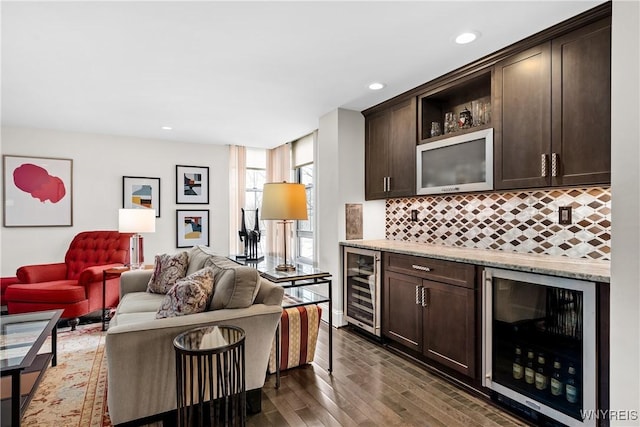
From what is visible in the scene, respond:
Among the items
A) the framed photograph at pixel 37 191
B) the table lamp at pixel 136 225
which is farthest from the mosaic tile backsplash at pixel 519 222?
the framed photograph at pixel 37 191

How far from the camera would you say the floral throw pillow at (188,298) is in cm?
202

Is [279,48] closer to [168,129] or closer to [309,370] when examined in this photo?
[309,370]

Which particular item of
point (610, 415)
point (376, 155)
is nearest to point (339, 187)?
point (376, 155)

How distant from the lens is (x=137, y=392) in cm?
181

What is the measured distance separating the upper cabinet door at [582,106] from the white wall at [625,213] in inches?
16.1

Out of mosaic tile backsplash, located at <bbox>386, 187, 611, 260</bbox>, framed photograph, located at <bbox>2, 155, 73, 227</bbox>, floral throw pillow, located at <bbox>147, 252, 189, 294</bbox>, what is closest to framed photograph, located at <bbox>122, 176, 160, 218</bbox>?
framed photograph, located at <bbox>2, 155, 73, 227</bbox>

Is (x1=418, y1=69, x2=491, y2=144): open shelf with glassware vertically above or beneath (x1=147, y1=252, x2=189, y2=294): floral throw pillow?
above

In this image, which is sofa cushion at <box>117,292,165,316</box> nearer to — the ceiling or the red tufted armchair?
the red tufted armchair

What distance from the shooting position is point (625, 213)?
160 cm

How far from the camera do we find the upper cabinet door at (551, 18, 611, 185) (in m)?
2.00

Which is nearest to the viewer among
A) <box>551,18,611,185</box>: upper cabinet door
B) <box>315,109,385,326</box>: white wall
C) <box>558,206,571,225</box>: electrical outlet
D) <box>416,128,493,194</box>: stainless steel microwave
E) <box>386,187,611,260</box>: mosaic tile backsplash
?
<box>551,18,611,185</box>: upper cabinet door

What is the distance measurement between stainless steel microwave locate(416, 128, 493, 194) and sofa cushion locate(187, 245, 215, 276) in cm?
209

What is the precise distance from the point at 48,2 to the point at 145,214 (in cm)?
227

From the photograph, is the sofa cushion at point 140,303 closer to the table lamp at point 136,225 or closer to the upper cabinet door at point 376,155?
the table lamp at point 136,225
